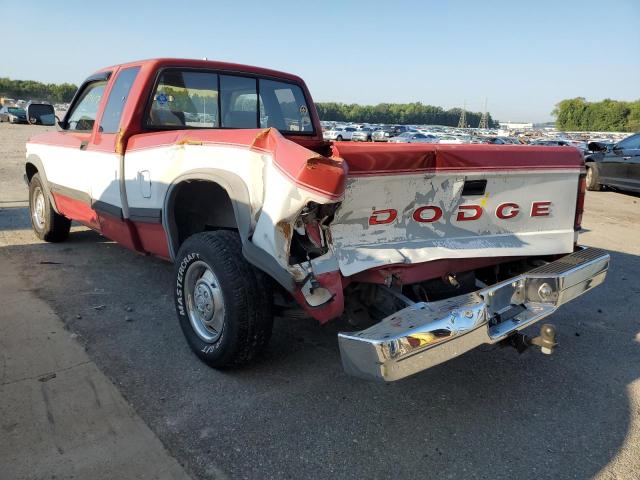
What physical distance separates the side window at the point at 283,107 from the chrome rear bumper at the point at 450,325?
9.35 ft

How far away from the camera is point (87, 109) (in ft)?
16.4

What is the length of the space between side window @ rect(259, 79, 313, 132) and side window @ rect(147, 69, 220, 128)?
0.52 m

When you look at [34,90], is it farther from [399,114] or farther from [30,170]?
[30,170]

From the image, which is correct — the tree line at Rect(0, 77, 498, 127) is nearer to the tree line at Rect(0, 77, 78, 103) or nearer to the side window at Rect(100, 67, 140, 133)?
the tree line at Rect(0, 77, 78, 103)

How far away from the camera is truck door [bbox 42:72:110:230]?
463 centimetres

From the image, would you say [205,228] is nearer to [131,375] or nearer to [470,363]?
[131,375]

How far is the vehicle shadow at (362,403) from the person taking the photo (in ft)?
7.90

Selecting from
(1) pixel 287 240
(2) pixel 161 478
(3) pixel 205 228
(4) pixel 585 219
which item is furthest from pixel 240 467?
(4) pixel 585 219

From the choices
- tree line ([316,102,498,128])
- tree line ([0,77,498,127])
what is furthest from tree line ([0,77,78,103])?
tree line ([316,102,498,128])

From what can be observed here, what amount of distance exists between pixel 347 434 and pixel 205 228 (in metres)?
2.14

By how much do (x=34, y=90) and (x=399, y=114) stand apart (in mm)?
90988

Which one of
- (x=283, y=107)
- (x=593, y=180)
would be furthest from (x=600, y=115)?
(x=283, y=107)

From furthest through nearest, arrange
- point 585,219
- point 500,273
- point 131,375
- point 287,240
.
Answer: point 585,219, point 500,273, point 131,375, point 287,240

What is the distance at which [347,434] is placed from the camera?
8.54 feet
